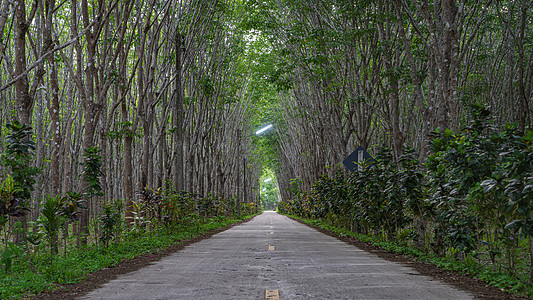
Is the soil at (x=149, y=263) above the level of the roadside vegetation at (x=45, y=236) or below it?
below

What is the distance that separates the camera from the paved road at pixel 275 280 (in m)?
6.04

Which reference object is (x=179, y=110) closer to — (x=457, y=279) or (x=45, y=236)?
(x=45, y=236)

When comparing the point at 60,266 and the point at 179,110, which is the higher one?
the point at 179,110

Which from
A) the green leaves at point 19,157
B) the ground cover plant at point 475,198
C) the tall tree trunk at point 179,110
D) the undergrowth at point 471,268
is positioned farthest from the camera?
the tall tree trunk at point 179,110

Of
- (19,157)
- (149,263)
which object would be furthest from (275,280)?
(19,157)

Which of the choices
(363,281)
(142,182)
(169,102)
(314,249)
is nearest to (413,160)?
(314,249)

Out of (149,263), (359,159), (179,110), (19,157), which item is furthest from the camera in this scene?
(179,110)

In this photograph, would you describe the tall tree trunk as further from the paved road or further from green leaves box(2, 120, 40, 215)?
green leaves box(2, 120, 40, 215)

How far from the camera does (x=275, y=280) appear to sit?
283 inches

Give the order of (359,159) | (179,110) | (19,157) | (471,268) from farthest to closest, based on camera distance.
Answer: (179,110)
(359,159)
(19,157)
(471,268)

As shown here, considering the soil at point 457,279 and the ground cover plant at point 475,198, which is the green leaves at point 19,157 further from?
the ground cover plant at point 475,198

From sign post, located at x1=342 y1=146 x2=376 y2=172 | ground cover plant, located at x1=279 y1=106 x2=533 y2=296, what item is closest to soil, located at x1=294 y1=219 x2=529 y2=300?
ground cover plant, located at x1=279 y1=106 x2=533 y2=296

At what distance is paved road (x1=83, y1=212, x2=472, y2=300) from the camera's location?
6035 mm

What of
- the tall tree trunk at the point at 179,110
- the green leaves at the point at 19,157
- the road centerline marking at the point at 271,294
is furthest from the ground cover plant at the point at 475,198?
the tall tree trunk at the point at 179,110
